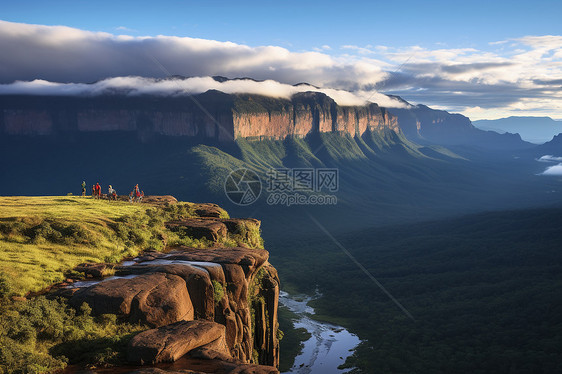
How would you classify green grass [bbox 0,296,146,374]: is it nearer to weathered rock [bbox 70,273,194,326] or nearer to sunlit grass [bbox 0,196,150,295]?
weathered rock [bbox 70,273,194,326]

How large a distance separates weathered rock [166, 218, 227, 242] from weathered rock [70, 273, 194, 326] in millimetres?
16129

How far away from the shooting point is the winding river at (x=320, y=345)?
8916 cm

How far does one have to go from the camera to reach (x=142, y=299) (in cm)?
2569

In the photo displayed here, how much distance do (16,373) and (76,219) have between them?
68.4 ft

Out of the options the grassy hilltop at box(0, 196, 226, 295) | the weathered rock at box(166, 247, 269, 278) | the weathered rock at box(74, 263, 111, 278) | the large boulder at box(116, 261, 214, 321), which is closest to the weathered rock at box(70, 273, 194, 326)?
the large boulder at box(116, 261, 214, 321)

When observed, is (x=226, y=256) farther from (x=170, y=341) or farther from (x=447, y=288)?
(x=447, y=288)

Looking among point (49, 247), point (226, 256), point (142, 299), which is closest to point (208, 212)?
point (226, 256)

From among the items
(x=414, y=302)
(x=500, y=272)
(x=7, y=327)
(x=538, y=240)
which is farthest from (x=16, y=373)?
(x=538, y=240)

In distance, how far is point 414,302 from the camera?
118 metres

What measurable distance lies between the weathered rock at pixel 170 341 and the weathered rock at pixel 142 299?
1.60m

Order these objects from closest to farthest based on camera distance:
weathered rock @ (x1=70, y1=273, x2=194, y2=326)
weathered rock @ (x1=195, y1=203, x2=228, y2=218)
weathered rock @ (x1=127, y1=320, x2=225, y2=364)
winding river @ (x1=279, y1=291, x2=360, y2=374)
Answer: weathered rock @ (x1=127, y1=320, x2=225, y2=364) → weathered rock @ (x1=70, y1=273, x2=194, y2=326) → weathered rock @ (x1=195, y1=203, x2=228, y2=218) → winding river @ (x1=279, y1=291, x2=360, y2=374)

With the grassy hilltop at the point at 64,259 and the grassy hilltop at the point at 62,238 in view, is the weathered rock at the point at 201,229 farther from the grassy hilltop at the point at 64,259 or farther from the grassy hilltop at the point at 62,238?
the grassy hilltop at the point at 62,238

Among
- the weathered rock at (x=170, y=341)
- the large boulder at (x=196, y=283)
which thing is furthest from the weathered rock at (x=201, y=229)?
the weathered rock at (x=170, y=341)

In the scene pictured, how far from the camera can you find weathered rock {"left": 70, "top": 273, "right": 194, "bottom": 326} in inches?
981
